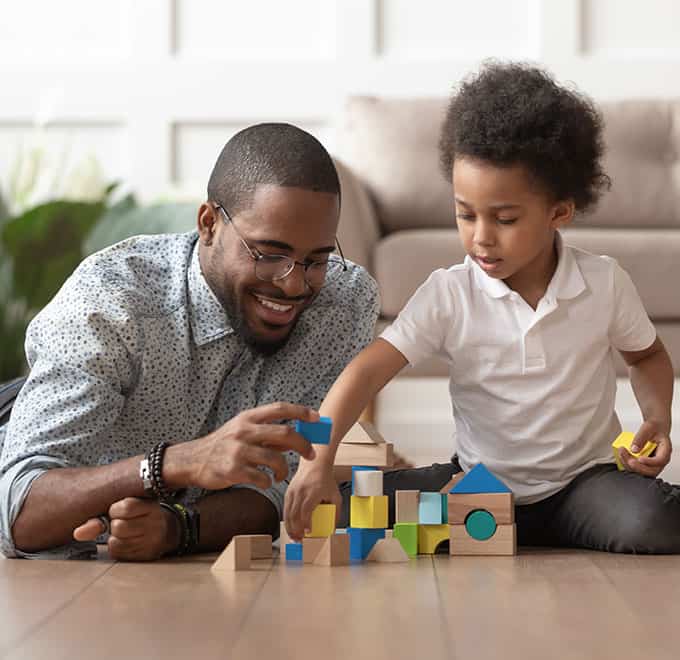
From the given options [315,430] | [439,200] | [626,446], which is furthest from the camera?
[439,200]

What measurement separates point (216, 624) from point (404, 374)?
79.0 inches

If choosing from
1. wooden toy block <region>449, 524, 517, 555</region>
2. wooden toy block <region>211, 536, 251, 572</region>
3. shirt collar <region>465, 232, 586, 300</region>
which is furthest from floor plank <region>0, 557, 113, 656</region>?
shirt collar <region>465, 232, 586, 300</region>

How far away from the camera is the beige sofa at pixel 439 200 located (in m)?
2.88

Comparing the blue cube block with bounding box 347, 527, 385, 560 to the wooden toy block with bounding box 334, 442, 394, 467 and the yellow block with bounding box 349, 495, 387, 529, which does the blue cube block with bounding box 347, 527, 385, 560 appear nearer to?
the yellow block with bounding box 349, 495, 387, 529

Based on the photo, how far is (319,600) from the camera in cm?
122

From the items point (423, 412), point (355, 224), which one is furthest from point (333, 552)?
point (423, 412)

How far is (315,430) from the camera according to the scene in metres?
1.42

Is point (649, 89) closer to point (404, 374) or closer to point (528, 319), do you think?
point (404, 374)

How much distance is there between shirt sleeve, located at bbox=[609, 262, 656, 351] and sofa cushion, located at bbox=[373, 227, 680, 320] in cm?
104

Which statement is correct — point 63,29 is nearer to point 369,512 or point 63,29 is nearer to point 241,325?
point 241,325

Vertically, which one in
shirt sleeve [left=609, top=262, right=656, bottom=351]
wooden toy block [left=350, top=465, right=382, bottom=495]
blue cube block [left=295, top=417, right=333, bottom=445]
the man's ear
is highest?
the man's ear

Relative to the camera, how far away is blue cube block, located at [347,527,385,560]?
156 centimetres

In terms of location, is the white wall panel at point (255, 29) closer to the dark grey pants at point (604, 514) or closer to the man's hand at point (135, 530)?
the dark grey pants at point (604, 514)

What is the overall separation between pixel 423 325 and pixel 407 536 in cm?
31
